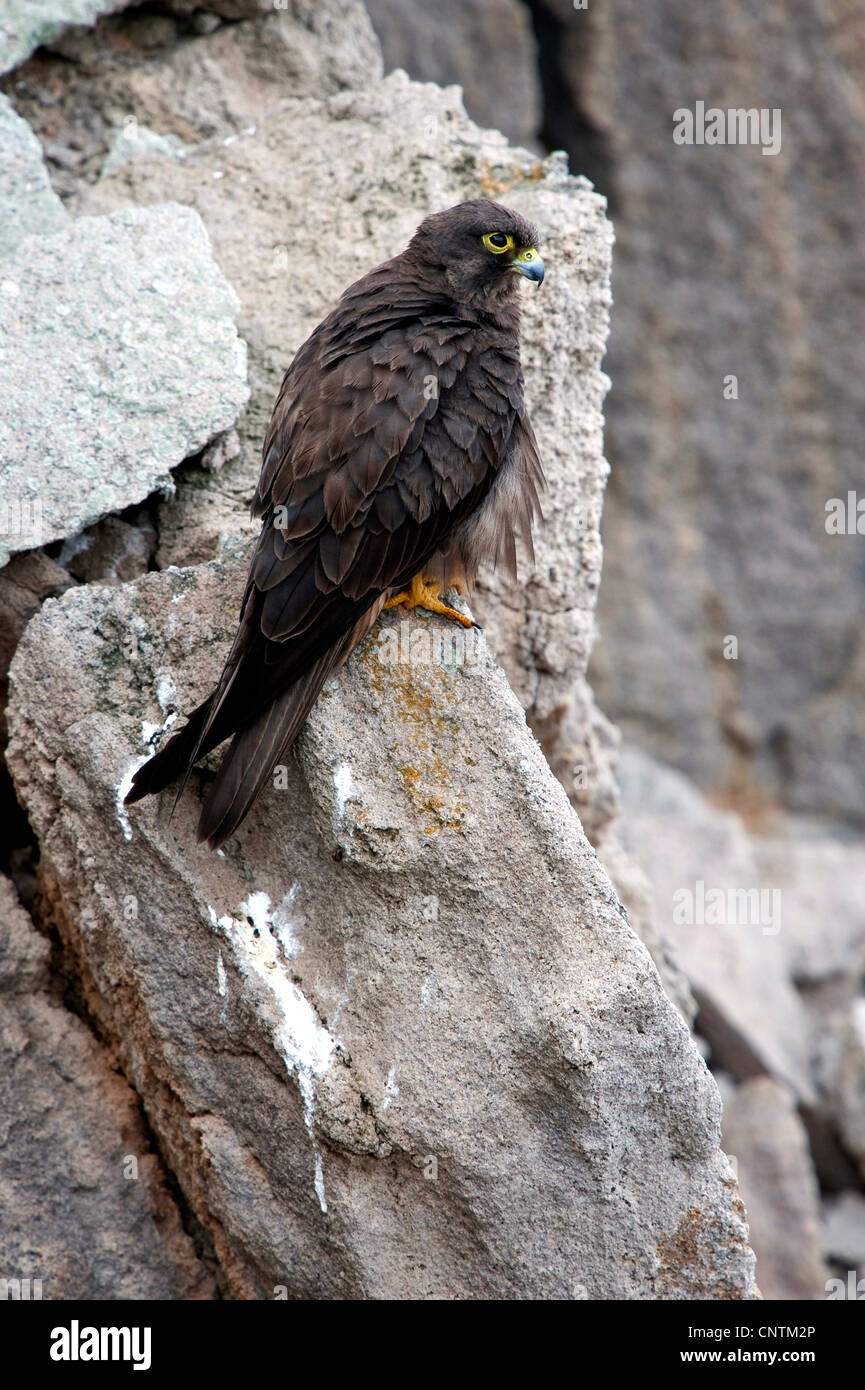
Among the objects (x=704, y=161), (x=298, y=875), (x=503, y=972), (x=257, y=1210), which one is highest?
(x=704, y=161)

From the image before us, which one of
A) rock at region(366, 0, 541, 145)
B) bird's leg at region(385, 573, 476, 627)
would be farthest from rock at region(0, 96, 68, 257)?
rock at region(366, 0, 541, 145)

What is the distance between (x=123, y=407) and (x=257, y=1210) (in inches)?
92.2

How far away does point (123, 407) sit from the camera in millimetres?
3977

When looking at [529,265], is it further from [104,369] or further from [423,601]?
[104,369]

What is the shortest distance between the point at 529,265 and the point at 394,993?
2228 mm

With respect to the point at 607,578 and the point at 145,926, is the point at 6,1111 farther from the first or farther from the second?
the point at 607,578

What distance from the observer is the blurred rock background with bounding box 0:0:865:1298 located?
497cm

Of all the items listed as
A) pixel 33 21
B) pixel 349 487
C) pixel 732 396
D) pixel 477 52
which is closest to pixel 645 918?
pixel 349 487

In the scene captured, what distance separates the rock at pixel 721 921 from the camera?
21.3ft

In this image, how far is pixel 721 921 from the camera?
7.28m

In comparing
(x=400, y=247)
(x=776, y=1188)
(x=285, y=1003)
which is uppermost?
(x=400, y=247)

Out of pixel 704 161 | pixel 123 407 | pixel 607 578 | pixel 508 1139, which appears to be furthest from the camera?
pixel 607 578

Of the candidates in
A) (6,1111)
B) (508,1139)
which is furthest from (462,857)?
(6,1111)

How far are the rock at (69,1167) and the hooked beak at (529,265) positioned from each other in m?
2.43
